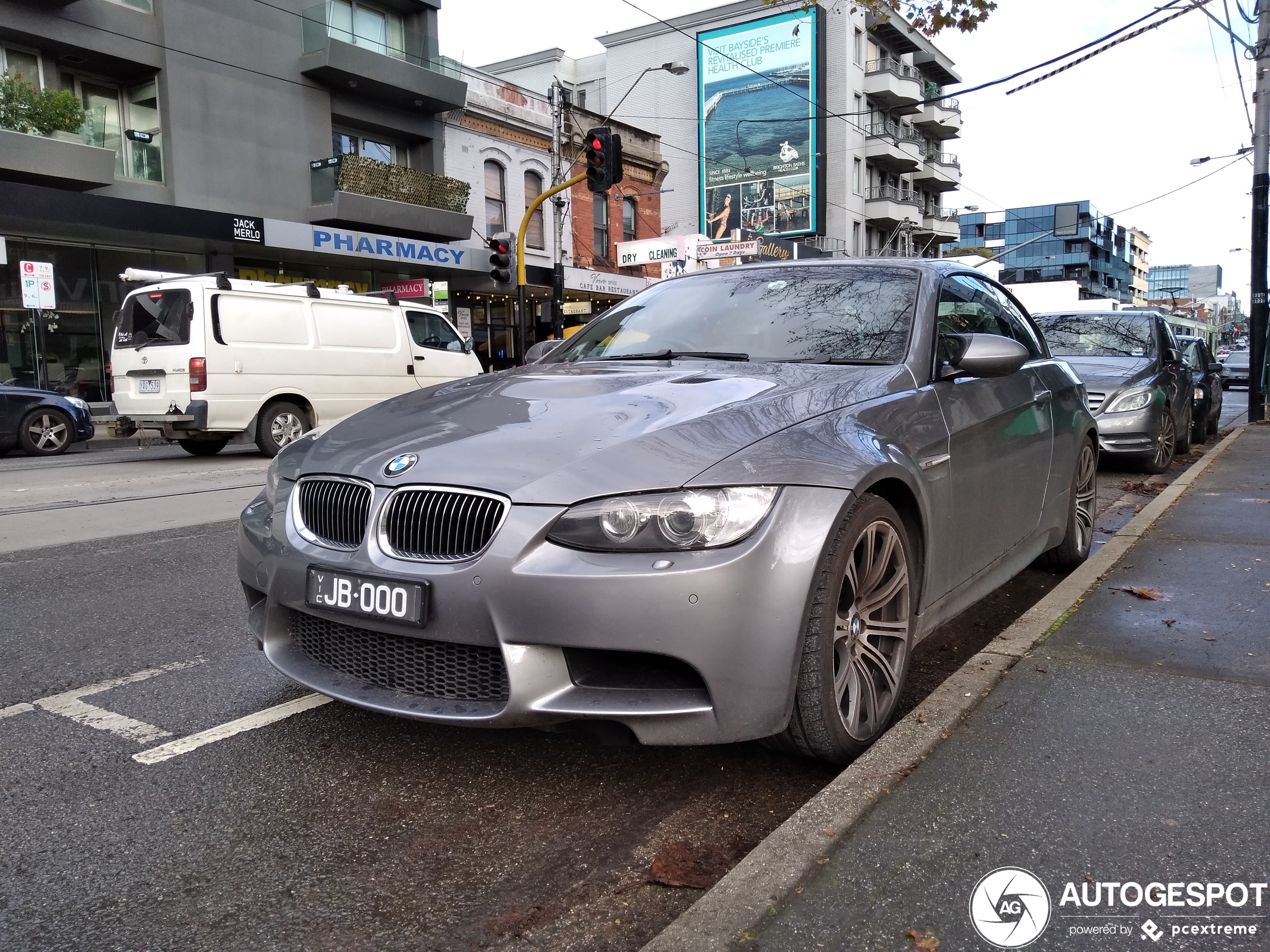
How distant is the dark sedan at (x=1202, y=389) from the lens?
1250 cm

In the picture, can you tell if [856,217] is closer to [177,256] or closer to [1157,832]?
[177,256]

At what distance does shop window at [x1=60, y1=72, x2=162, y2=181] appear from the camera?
59.0 ft

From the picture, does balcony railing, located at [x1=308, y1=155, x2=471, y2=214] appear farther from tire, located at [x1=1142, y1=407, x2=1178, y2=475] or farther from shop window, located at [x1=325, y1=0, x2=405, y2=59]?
tire, located at [x1=1142, y1=407, x2=1178, y2=475]

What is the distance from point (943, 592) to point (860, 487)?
90 centimetres

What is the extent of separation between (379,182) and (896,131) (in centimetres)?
3351

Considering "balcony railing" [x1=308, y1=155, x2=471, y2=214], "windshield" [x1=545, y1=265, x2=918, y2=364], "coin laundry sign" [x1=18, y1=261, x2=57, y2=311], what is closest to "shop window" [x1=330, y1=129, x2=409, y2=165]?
"balcony railing" [x1=308, y1=155, x2=471, y2=214]

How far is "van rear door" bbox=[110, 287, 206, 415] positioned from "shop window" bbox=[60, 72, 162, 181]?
738cm

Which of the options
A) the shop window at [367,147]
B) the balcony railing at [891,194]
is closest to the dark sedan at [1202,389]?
Result: the shop window at [367,147]

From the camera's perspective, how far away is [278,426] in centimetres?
1262

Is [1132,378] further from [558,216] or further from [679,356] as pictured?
[558,216]

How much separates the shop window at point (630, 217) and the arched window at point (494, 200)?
5.59 meters

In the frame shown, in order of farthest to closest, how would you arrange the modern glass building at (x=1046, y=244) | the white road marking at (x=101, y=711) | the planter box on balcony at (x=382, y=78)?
the modern glass building at (x=1046, y=244)
the planter box on balcony at (x=382, y=78)
the white road marking at (x=101, y=711)

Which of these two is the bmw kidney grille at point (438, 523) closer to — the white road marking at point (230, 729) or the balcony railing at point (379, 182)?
the white road marking at point (230, 729)

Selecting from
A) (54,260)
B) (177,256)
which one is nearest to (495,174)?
(177,256)
